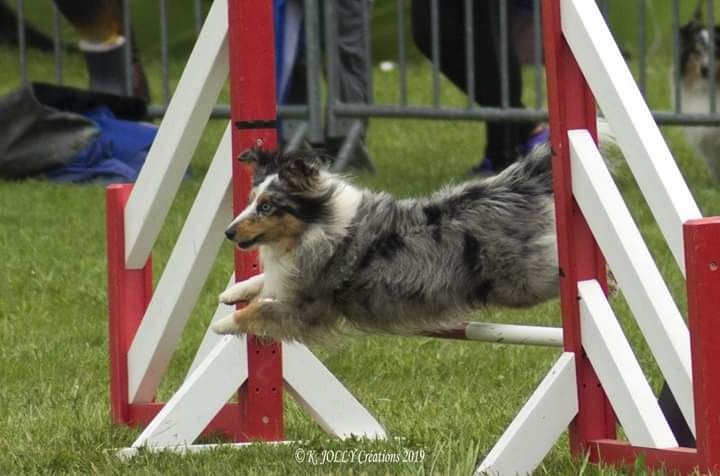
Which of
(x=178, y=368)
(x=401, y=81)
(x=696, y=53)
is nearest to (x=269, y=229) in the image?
(x=178, y=368)

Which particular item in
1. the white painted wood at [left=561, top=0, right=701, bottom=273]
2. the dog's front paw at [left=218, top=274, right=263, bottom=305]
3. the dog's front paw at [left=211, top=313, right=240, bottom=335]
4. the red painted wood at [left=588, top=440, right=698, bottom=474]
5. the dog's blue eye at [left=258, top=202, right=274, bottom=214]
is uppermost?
the white painted wood at [left=561, top=0, right=701, bottom=273]

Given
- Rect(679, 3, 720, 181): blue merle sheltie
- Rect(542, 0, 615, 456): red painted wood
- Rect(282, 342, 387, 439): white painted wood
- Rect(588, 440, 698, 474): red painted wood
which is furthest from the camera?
Rect(679, 3, 720, 181): blue merle sheltie

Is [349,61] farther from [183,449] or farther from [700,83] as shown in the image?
[183,449]

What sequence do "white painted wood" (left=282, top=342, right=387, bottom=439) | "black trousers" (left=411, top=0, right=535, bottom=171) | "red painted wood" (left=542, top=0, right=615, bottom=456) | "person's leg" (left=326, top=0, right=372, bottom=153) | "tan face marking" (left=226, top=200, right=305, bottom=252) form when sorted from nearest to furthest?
"red painted wood" (left=542, top=0, right=615, bottom=456)
"tan face marking" (left=226, top=200, right=305, bottom=252)
"white painted wood" (left=282, top=342, right=387, bottom=439)
"black trousers" (left=411, top=0, right=535, bottom=171)
"person's leg" (left=326, top=0, right=372, bottom=153)

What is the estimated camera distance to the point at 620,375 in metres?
3.39

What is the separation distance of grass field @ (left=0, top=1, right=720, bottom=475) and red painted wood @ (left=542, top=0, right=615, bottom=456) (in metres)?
0.22

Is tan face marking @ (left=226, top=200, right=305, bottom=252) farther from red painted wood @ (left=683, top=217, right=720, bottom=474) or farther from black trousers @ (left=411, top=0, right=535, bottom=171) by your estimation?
black trousers @ (left=411, top=0, right=535, bottom=171)

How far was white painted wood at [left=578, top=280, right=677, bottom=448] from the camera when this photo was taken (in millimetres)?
3365

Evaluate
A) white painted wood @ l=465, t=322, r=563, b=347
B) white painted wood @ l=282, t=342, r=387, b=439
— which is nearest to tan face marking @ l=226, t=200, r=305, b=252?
white painted wood @ l=282, t=342, r=387, b=439

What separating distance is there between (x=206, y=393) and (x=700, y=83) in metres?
5.73

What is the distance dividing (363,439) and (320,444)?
0.11 metres

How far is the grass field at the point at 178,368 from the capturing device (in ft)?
12.9

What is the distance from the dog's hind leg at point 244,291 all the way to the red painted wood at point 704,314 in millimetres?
1305

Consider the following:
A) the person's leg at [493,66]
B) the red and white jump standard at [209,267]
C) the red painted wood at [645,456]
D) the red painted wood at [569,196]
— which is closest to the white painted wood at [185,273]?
the red and white jump standard at [209,267]
